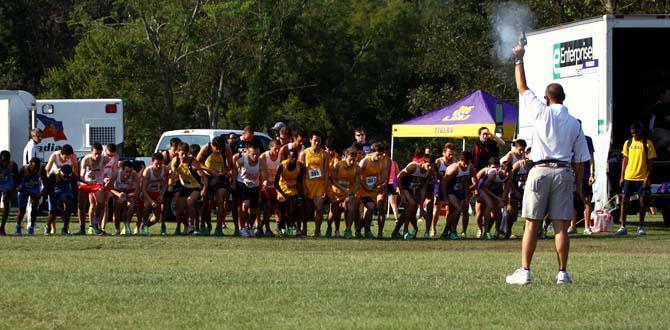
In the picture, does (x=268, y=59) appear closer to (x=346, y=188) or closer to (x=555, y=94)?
(x=346, y=188)

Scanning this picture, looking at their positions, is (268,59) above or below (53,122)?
above

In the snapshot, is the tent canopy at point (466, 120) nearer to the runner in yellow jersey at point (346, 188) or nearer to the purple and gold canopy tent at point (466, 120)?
the purple and gold canopy tent at point (466, 120)

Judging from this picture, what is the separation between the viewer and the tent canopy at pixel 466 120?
1335 inches

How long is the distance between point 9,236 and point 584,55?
37.2ft

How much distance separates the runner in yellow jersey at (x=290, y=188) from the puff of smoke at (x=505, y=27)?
99.1 ft

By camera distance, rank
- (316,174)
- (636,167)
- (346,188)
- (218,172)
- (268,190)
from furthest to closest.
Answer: (636,167) → (218,172) → (268,190) → (346,188) → (316,174)

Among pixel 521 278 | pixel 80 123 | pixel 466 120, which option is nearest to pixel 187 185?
pixel 80 123

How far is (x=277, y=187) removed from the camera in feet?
80.3

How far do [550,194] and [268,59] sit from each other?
156 ft

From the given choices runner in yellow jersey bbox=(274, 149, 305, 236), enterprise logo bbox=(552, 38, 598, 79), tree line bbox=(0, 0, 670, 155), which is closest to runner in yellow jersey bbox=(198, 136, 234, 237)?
runner in yellow jersey bbox=(274, 149, 305, 236)

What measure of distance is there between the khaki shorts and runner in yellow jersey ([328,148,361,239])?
1141 centimetres

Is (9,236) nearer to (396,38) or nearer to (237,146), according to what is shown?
(237,146)

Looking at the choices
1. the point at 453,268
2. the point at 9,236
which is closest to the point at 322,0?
the point at 9,236

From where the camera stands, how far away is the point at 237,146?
92.0 feet
